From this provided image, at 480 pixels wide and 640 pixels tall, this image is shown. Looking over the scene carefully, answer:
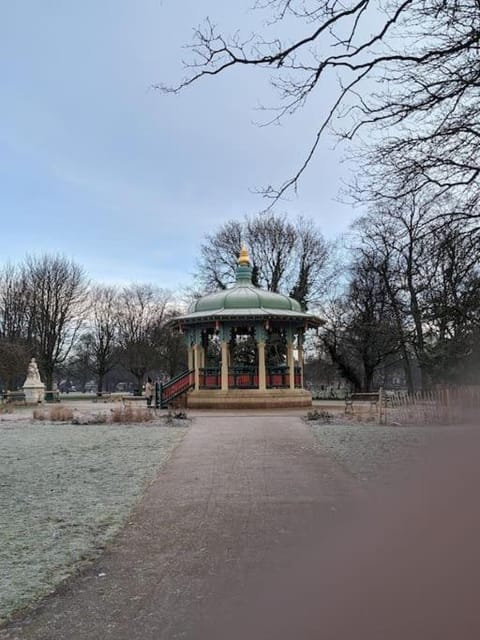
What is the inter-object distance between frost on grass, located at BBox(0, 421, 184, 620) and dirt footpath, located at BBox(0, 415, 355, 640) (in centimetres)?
27

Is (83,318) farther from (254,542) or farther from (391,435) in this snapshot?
(254,542)

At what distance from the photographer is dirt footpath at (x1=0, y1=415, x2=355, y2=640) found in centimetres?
404

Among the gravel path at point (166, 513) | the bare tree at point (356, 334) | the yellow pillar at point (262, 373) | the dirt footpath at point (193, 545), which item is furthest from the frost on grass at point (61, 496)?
the bare tree at point (356, 334)

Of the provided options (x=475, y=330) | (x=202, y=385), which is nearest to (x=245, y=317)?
(x=202, y=385)

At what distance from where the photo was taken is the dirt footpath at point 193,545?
13.3 ft

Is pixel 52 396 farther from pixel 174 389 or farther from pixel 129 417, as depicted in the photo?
pixel 129 417

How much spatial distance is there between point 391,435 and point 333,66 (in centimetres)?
1002

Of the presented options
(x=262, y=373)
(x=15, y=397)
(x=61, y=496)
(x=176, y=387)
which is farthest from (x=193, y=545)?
(x=15, y=397)

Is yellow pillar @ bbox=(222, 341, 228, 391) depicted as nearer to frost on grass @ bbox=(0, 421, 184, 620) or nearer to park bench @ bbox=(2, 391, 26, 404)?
frost on grass @ bbox=(0, 421, 184, 620)

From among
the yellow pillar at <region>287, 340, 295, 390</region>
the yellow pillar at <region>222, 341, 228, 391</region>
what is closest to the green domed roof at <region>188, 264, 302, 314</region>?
the yellow pillar at <region>287, 340, 295, 390</region>

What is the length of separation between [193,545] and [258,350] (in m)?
22.5

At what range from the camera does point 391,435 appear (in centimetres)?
1518

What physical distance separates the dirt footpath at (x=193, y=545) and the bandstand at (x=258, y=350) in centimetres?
1535

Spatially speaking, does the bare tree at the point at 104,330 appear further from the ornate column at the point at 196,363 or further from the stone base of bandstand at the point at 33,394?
the ornate column at the point at 196,363
